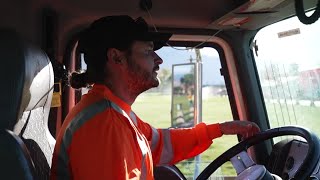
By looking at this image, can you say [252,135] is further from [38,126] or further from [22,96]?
[22,96]

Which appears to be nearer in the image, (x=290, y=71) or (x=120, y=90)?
(x=120, y=90)

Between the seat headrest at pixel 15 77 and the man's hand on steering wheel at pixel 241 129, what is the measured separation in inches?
38.5

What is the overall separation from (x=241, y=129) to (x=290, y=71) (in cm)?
59

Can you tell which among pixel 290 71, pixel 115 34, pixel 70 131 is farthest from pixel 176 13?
pixel 70 131

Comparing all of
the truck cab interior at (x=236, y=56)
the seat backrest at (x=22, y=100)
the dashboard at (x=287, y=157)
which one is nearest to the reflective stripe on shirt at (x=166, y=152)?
the truck cab interior at (x=236, y=56)

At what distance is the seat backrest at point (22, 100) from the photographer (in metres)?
1.26

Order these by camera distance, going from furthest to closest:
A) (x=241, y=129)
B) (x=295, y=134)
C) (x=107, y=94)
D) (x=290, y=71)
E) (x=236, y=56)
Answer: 1. (x=236, y=56)
2. (x=290, y=71)
3. (x=241, y=129)
4. (x=295, y=134)
5. (x=107, y=94)

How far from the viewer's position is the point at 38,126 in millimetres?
1602

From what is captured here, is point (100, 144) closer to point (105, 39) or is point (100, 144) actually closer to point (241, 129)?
point (105, 39)

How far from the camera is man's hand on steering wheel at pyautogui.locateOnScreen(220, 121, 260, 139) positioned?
6.66 ft

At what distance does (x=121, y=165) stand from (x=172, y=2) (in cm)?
137

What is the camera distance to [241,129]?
2.03 metres

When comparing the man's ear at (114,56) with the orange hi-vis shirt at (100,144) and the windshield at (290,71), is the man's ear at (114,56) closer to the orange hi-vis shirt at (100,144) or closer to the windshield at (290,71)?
the orange hi-vis shirt at (100,144)

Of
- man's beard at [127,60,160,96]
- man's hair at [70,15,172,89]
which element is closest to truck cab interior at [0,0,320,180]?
man's hair at [70,15,172,89]
